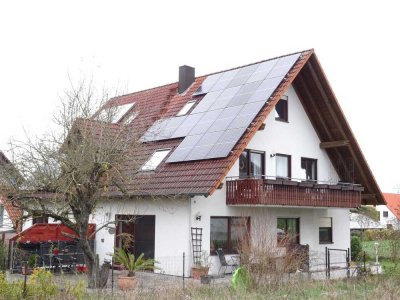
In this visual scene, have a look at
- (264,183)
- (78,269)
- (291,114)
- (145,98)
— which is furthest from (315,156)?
(78,269)

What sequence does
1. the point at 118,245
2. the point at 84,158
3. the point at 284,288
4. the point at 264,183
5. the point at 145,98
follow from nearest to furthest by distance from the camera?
the point at 284,288 < the point at 84,158 < the point at 264,183 < the point at 118,245 < the point at 145,98

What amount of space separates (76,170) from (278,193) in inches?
300

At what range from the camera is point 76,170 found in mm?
13742

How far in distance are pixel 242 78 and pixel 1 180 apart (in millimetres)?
11579

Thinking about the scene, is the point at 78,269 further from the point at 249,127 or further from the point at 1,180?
A: the point at 249,127

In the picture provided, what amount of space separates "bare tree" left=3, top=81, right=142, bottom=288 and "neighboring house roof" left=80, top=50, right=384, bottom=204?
0.94m

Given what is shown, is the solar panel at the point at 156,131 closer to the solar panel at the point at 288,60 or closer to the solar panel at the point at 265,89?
the solar panel at the point at 265,89

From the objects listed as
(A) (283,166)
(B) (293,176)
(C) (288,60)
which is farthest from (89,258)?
(C) (288,60)

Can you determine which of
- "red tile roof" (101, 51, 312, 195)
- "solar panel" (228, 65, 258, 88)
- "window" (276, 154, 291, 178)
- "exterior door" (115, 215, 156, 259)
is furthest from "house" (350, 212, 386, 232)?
"exterior door" (115, 215, 156, 259)

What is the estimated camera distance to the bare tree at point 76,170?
45.4 ft

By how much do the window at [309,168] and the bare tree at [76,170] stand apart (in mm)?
9567

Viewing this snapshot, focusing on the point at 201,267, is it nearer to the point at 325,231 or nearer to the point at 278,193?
the point at 278,193

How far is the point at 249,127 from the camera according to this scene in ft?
61.6

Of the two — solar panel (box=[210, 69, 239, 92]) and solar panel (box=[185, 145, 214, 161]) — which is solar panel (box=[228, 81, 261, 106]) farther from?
solar panel (box=[185, 145, 214, 161])
